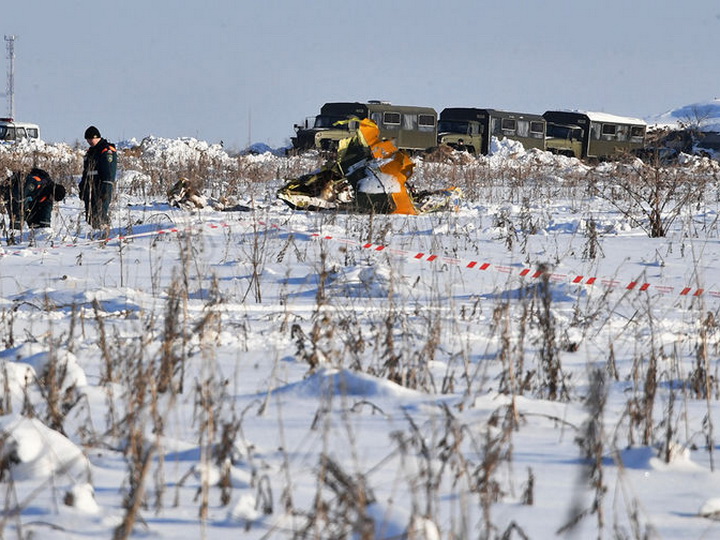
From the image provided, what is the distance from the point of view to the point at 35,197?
9656 millimetres

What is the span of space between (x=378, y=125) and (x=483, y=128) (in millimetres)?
3530

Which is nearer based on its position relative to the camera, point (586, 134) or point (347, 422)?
point (347, 422)

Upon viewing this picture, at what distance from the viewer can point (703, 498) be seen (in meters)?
2.53

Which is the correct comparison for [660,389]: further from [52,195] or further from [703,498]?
[52,195]

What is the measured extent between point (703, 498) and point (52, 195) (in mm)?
8402

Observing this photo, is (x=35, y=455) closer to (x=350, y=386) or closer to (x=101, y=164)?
(x=350, y=386)

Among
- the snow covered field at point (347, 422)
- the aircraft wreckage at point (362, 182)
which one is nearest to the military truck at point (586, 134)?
the aircraft wreckage at point (362, 182)

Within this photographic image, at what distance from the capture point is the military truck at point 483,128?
29484mm

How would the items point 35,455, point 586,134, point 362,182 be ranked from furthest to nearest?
point 586,134 → point 362,182 → point 35,455

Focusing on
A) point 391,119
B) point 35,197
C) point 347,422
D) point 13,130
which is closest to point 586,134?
point 391,119

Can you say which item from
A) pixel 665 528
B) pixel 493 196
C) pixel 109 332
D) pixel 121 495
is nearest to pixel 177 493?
pixel 121 495

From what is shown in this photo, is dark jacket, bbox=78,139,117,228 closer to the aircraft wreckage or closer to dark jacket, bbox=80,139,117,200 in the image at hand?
dark jacket, bbox=80,139,117,200

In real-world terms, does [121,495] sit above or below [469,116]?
below

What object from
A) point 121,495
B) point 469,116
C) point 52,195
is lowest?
point 121,495
